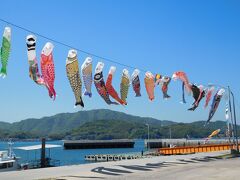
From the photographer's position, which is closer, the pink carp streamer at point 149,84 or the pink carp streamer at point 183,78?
the pink carp streamer at point 149,84

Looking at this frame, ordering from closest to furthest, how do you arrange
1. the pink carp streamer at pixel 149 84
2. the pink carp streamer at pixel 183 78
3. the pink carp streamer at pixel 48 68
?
the pink carp streamer at pixel 48 68 < the pink carp streamer at pixel 149 84 < the pink carp streamer at pixel 183 78

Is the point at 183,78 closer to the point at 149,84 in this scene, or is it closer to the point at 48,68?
the point at 149,84

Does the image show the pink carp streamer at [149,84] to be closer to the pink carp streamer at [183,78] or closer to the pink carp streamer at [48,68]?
the pink carp streamer at [183,78]

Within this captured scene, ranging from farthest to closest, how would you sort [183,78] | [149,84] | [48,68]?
[183,78] → [149,84] → [48,68]

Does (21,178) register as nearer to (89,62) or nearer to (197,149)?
(89,62)

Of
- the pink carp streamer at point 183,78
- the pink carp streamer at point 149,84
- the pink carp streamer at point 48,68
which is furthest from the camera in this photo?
the pink carp streamer at point 183,78

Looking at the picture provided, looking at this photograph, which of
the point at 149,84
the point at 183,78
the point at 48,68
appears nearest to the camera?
the point at 48,68

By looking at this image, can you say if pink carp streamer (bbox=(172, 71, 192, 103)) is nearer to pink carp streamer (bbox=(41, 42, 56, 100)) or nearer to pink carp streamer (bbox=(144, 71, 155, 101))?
pink carp streamer (bbox=(144, 71, 155, 101))

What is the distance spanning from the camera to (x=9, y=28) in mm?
23484

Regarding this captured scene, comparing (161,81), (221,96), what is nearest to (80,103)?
(161,81)

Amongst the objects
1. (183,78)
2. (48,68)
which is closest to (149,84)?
(183,78)

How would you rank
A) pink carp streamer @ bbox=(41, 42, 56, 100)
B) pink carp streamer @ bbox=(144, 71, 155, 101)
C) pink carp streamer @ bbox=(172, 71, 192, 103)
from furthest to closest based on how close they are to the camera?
pink carp streamer @ bbox=(172, 71, 192, 103) < pink carp streamer @ bbox=(144, 71, 155, 101) < pink carp streamer @ bbox=(41, 42, 56, 100)

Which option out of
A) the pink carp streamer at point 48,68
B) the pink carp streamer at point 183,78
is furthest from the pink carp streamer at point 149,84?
the pink carp streamer at point 48,68

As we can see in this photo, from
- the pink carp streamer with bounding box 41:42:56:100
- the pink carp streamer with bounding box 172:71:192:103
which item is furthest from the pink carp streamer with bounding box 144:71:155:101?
the pink carp streamer with bounding box 41:42:56:100
